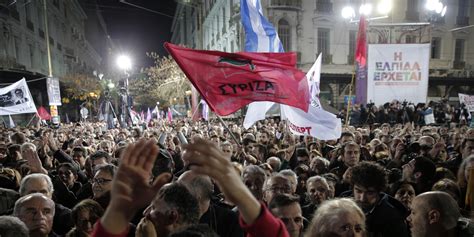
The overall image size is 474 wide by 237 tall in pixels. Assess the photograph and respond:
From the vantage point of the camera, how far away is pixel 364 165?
361 cm

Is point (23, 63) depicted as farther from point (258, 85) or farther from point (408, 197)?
point (408, 197)

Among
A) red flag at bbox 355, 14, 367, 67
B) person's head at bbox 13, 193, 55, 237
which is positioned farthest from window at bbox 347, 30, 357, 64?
person's head at bbox 13, 193, 55, 237

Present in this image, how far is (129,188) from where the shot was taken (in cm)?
150

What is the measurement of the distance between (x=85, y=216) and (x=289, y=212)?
177 cm

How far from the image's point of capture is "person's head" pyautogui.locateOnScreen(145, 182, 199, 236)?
2473mm

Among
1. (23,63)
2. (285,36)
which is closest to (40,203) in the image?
(285,36)

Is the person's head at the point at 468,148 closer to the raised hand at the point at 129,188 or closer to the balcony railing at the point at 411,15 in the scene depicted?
the raised hand at the point at 129,188

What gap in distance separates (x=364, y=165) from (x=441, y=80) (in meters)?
32.2

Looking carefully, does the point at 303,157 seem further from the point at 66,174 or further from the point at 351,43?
the point at 351,43

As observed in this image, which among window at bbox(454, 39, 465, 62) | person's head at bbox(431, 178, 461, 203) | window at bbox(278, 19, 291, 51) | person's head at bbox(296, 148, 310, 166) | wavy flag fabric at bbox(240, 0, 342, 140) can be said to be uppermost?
window at bbox(278, 19, 291, 51)

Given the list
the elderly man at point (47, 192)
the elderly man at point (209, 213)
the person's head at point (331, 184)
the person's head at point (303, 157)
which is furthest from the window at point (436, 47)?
the elderly man at point (47, 192)

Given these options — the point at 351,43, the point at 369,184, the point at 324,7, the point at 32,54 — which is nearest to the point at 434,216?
the point at 369,184

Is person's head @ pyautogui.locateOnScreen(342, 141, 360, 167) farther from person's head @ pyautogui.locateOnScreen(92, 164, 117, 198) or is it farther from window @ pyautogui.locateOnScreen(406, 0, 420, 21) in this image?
window @ pyautogui.locateOnScreen(406, 0, 420, 21)

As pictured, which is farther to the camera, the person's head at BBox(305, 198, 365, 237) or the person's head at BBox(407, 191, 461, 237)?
the person's head at BBox(407, 191, 461, 237)
